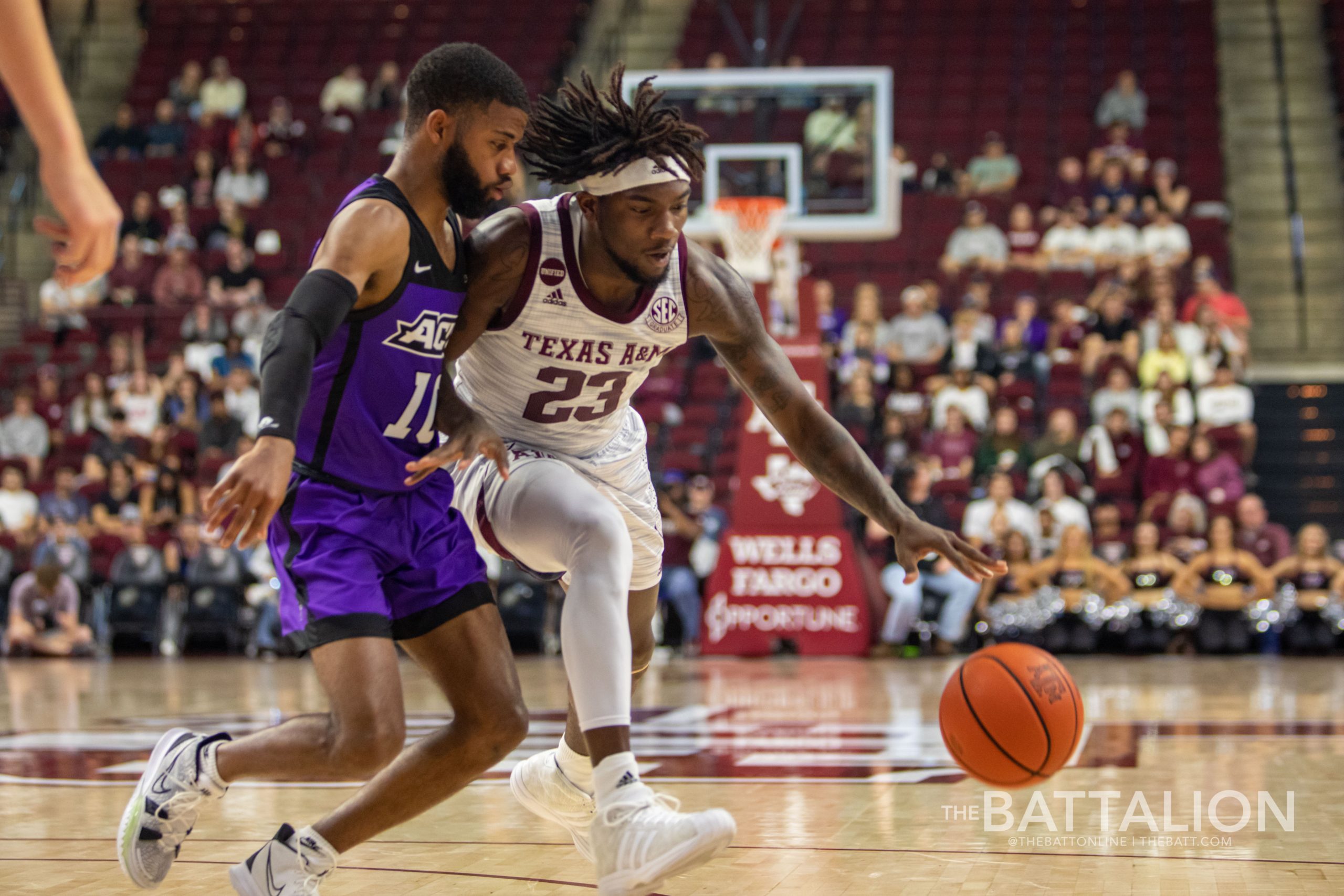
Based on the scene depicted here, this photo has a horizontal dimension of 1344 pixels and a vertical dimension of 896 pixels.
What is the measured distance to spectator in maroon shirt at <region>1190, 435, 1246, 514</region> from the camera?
1223 centimetres

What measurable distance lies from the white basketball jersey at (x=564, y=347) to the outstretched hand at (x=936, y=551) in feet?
2.50

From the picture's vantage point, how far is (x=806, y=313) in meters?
12.4

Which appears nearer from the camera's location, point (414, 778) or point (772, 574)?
point (414, 778)

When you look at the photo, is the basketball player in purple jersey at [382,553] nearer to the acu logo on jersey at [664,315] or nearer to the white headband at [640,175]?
the white headband at [640,175]

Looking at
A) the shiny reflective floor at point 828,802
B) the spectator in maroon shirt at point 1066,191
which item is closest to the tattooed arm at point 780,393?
the shiny reflective floor at point 828,802

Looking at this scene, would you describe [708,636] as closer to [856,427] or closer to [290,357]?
[856,427]

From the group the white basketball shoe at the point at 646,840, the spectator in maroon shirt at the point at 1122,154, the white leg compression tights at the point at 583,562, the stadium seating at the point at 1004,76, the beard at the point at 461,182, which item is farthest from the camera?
the stadium seating at the point at 1004,76

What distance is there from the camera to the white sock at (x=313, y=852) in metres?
3.40

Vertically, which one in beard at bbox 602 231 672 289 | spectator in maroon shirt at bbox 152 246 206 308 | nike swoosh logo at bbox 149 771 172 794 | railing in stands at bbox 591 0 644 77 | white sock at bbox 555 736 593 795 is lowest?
white sock at bbox 555 736 593 795

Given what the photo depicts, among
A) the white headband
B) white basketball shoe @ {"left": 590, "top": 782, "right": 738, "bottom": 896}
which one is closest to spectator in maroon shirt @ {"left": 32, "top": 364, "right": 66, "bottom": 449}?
the white headband

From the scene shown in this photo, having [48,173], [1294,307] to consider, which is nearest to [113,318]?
[1294,307]

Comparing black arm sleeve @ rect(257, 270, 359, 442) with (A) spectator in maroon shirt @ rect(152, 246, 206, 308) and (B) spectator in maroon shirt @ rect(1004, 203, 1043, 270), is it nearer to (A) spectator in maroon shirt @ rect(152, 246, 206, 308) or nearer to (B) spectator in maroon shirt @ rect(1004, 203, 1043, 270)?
(B) spectator in maroon shirt @ rect(1004, 203, 1043, 270)

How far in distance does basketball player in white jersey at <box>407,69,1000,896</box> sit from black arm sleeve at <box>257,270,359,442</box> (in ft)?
1.21

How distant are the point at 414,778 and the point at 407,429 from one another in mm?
806
